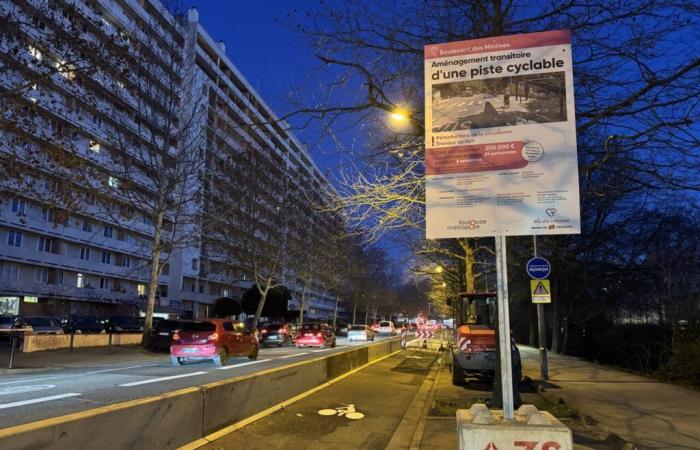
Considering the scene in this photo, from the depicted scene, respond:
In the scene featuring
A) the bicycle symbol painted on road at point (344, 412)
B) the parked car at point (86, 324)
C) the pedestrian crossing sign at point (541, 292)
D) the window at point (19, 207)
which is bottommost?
the bicycle symbol painted on road at point (344, 412)

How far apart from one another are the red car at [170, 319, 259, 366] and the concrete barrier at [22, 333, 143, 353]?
26.5 ft

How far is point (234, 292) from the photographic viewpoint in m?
91.8

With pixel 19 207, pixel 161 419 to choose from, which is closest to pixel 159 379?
pixel 161 419

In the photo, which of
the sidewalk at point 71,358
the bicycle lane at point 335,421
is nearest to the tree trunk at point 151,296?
the sidewalk at point 71,358

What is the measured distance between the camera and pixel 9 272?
49.2 metres

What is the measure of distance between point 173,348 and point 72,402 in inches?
394

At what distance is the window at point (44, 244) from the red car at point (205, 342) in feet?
126

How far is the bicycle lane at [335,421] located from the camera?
807 cm

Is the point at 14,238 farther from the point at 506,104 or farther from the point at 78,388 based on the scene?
the point at 506,104

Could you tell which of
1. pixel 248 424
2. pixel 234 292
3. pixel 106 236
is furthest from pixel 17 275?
pixel 248 424

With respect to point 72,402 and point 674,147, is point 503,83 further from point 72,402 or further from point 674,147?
point 72,402

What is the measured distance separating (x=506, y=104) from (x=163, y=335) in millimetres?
25349

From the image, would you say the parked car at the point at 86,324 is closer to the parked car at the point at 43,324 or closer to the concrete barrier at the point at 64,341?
the parked car at the point at 43,324

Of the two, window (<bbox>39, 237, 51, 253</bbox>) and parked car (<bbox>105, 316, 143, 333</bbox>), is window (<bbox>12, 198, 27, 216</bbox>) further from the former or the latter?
parked car (<bbox>105, 316, 143, 333</bbox>)
